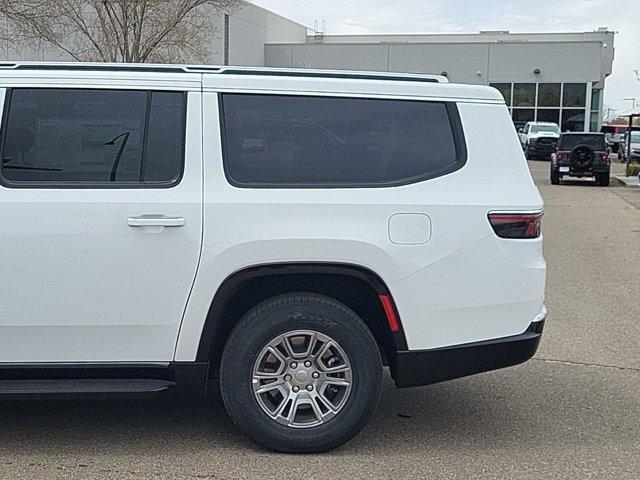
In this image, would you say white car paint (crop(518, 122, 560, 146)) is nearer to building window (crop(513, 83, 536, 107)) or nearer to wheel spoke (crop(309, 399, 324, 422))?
building window (crop(513, 83, 536, 107))

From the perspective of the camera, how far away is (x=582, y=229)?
634 inches

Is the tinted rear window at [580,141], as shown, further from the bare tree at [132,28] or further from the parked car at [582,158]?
the bare tree at [132,28]

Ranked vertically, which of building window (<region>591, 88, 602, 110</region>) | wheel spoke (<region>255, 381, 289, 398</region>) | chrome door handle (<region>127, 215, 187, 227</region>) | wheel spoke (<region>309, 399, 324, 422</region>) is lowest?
wheel spoke (<region>309, 399, 324, 422</region>)

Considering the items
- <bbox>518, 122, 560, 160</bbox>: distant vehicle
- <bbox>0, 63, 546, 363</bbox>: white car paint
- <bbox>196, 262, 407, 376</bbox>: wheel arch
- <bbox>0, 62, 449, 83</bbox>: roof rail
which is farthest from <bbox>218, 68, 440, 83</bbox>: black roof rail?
<bbox>518, 122, 560, 160</bbox>: distant vehicle

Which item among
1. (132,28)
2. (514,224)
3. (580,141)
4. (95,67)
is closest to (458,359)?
(514,224)

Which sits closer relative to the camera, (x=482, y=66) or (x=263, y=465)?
(x=263, y=465)

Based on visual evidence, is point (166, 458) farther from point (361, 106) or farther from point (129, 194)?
point (361, 106)

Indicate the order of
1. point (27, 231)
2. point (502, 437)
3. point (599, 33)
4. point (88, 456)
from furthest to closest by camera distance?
point (599, 33) < point (502, 437) < point (88, 456) < point (27, 231)

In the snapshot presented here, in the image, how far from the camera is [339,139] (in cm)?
469

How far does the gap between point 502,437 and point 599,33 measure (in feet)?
229

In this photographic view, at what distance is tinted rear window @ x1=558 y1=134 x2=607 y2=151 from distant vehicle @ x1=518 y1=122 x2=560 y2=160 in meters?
13.6

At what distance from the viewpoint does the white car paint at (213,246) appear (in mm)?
4410

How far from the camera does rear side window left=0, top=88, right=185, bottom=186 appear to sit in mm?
4508

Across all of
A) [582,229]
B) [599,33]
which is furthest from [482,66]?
[582,229]
